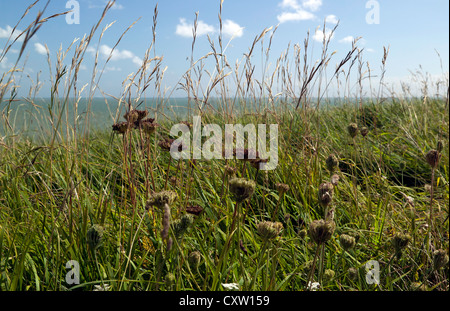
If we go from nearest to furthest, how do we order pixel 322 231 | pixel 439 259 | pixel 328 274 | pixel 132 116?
pixel 322 231 < pixel 439 259 < pixel 328 274 < pixel 132 116

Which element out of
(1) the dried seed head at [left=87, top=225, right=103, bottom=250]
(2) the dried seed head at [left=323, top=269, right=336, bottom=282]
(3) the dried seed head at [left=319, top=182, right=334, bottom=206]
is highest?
(3) the dried seed head at [left=319, top=182, right=334, bottom=206]

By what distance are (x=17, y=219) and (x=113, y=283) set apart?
0.79 meters

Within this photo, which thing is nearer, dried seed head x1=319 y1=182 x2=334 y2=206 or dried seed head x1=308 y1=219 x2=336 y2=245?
dried seed head x1=308 y1=219 x2=336 y2=245

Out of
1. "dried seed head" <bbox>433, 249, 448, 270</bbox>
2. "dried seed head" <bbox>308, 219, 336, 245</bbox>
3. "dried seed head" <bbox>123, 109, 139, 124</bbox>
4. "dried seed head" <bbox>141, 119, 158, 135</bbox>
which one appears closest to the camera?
"dried seed head" <bbox>308, 219, 336, 245</bbox>

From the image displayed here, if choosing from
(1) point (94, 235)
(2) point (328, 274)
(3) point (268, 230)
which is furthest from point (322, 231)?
(1) point (94, 235)

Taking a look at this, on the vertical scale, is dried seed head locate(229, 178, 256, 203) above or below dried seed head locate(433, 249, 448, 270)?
above

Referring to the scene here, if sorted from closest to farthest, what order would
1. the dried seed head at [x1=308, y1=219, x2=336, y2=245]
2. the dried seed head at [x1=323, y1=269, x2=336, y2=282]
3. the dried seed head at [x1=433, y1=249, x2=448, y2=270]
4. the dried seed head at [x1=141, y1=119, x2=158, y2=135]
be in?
1. the dried seed head at [x1=308, y1=219, x2=336, y2=245]
2. the dried seed head at [x1=433, y1=249, x2=448, y2=270]
3. the dried seed head at [x1=323, y1=269, x2=336, y2=282]
4. the dried seed head at [x1=141, y1=119, x2=158, y2=135]

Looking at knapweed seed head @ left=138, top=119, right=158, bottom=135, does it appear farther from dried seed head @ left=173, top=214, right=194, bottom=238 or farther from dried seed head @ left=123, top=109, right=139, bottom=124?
dried seed head @ left=173, top=214, right=194, bottom=238

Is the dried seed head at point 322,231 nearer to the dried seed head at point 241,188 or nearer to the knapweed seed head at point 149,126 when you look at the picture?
the dried seed head at point 241,188

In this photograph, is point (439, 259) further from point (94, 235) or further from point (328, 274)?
point (94, 235)

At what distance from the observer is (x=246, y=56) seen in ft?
6.53

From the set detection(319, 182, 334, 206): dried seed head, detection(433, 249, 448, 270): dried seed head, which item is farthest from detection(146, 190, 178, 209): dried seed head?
detection(433, 249, 448, 270): dried seed head
